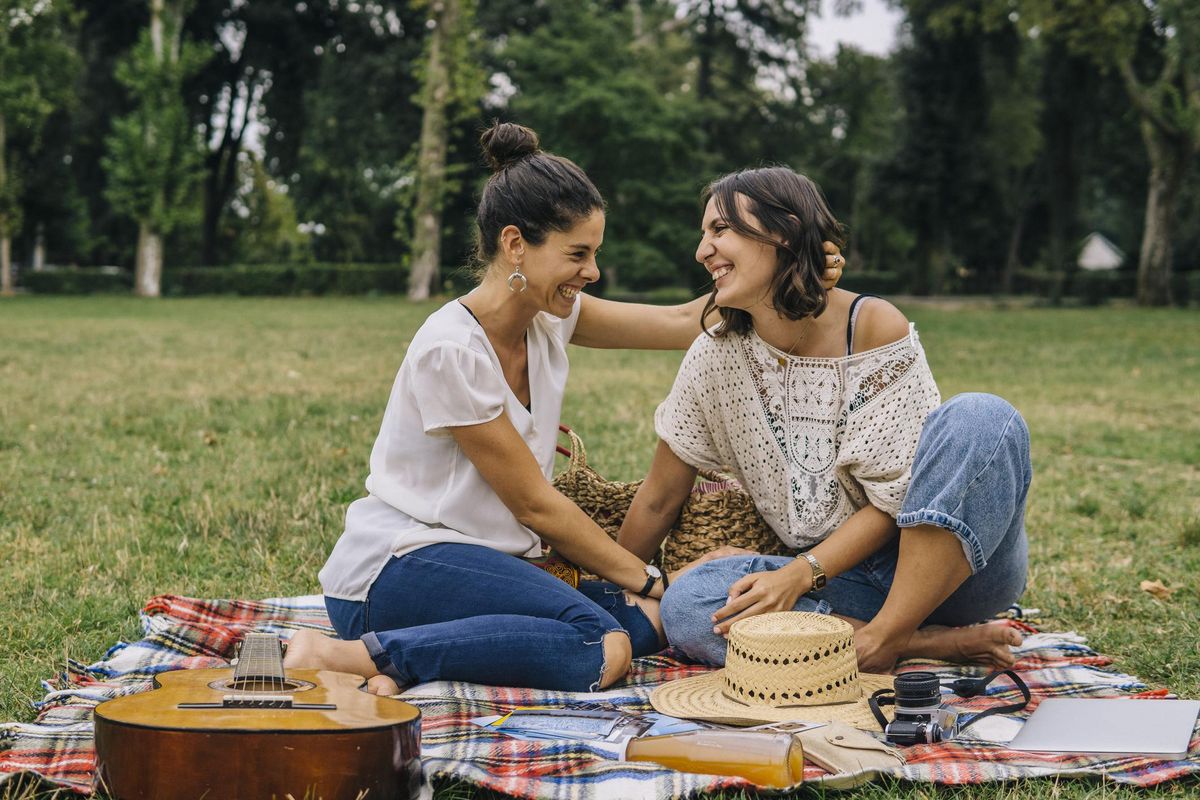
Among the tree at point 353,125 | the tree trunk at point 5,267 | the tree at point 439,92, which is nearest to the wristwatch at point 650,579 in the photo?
the tree at point 439,92

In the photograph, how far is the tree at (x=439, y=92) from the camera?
27156 mm

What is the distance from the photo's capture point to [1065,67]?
118 ft

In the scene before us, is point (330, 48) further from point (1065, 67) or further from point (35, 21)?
point (1065, 67)

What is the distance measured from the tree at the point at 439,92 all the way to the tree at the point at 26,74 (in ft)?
36.1

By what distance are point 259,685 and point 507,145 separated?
1.58 m

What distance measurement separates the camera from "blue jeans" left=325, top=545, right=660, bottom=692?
2.96 metres

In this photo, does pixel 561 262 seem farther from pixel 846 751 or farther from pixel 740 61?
pixel 740 61

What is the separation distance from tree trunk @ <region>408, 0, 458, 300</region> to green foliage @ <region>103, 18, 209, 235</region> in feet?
29.1

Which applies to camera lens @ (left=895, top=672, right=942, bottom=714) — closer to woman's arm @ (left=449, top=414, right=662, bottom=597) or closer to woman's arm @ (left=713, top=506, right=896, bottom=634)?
woman's arm @ (left=713, top=506, right=896, bottom=634)

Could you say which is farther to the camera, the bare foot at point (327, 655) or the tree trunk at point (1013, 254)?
the tree trunk at point (1013, 254)

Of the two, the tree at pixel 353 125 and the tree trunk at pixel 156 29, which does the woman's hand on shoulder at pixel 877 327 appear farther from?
the tree trunk at pixel 156 29

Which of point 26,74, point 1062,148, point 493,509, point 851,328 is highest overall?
point 1062,148

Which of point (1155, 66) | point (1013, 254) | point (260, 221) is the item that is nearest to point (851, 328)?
point (1155, 66)

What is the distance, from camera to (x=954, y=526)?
117 inches
